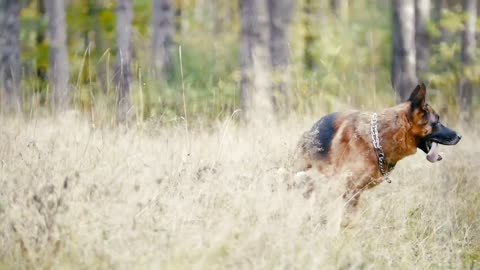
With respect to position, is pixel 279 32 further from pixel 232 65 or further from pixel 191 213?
pixel 191 213

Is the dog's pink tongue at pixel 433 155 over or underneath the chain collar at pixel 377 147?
underneath

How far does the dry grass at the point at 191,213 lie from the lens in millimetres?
3928

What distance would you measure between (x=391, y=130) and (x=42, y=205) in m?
2.89

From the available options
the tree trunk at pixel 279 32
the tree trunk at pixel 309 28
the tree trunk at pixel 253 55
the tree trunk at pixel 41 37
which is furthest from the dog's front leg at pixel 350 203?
the tree trunk at pixel 41 37

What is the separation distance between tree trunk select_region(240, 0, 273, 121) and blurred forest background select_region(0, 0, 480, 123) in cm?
2

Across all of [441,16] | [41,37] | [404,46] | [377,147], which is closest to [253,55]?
[404,46]

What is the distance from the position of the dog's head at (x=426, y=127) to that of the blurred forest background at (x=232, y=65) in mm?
1890

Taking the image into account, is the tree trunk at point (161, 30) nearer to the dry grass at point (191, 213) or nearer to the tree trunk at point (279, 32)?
the tree trunk at point (279, 32)

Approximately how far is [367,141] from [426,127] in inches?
22.1

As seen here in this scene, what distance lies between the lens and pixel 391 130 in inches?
222

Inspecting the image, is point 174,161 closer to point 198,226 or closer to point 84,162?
point 84,162

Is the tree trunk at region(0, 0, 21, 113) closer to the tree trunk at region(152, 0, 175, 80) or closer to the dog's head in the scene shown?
the tree trunk at region(152, 0, 175, 80)

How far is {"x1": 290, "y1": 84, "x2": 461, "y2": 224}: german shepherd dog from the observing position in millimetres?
5496

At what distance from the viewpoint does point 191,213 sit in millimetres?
4336
